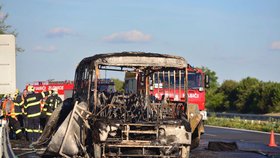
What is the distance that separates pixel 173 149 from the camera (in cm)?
1378

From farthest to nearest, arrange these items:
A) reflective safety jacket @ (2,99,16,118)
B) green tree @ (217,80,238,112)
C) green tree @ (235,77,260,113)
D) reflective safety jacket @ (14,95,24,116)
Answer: green tree @ (217,80,238,112)
green tree @ (235,77,260,113)
reflective safety jacket @ (14,95,24,116)
reflective safety jacket @ (2,99,16,118)

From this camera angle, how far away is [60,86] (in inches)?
1521

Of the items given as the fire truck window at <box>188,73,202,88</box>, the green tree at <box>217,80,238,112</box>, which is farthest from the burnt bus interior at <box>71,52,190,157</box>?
the green tree at <box>217,80,238,112</box>

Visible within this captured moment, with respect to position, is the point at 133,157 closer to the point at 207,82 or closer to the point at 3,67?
the point at 3,67

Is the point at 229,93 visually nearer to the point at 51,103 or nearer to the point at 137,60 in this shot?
the point at 51,103

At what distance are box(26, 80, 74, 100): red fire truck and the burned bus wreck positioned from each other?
910 inches

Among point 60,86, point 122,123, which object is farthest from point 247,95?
point 122,123

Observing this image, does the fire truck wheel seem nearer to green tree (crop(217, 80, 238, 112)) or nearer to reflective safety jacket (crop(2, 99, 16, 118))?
reflective safety jacket (crop(2, 99, 16, 118))

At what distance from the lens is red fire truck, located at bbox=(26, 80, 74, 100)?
126 ft

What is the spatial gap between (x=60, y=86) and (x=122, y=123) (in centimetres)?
2546

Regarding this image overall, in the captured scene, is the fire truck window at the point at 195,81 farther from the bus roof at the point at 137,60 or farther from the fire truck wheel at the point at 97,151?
the fire truck wheel at the point at 97,151

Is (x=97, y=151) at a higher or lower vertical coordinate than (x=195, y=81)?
lower

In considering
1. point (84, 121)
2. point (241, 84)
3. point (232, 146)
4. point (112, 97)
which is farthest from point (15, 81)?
point (241, 84)

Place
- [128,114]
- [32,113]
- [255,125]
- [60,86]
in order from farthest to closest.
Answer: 1. [60,86]
2. [255,125]
3. [32,113]
4. [128,114]
